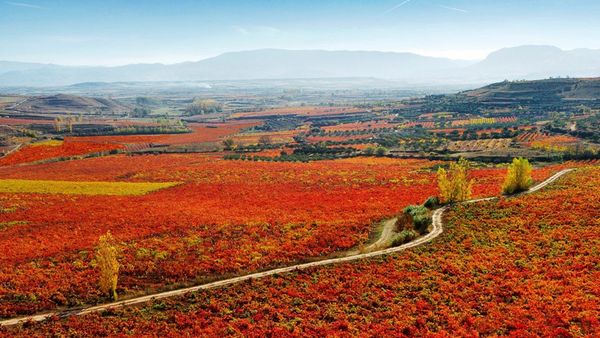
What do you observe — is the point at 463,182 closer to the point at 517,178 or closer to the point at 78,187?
the point at 517,178

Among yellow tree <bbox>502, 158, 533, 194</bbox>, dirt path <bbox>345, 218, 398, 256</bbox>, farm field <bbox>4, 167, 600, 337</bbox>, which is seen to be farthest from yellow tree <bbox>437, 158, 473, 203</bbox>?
farm field <bbox>4, 167, 600, 337</bbox>

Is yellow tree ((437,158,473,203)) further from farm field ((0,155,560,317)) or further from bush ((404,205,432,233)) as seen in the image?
farm field ((0,155,560,317))

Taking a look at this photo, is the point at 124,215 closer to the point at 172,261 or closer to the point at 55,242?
the point at 55,242

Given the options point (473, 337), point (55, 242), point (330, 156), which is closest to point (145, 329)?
point (473, 337)

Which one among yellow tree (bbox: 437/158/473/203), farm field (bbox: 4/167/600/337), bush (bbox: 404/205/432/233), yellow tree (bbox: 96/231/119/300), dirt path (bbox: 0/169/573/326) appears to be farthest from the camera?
yellow tree (bbox: 437/158/473/203)

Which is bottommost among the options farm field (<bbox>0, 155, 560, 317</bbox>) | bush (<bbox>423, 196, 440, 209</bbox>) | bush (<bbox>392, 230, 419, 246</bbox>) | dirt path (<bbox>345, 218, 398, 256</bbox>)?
farm field (<bbox>0, 155, 560, 317</bbox>)

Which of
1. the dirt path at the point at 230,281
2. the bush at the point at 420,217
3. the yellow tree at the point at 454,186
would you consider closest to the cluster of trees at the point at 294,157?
the yellow tree at the point at 454,186
